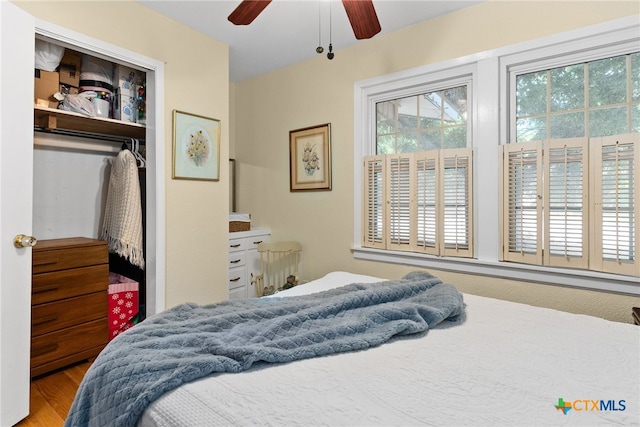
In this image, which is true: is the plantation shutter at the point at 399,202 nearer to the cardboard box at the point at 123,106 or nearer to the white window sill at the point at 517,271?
the white window sill at the point at 517,271

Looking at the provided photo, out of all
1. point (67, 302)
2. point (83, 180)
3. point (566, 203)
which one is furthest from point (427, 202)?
point (83, 180)

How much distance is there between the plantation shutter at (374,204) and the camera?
2791 millimetres

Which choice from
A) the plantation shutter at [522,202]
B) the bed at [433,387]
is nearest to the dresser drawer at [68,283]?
the bed at [433,387]

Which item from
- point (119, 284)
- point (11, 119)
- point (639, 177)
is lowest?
point (119, 284)

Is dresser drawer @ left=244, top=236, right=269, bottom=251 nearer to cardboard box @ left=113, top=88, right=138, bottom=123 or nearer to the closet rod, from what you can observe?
the closet rod

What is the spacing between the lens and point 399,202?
2.69m

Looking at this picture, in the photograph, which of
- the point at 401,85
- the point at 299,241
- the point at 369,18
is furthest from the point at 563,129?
the point at 299,241

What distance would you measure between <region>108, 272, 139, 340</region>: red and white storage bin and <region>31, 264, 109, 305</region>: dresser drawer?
0.48 feet

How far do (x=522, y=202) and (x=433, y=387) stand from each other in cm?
166

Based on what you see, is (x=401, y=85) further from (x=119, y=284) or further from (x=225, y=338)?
(x=119, y=284)

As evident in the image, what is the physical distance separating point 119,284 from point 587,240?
3.15 meters

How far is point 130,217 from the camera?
8.18ft

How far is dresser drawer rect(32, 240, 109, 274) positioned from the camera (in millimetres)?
2131

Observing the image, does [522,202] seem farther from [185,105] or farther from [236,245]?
[185,105]
